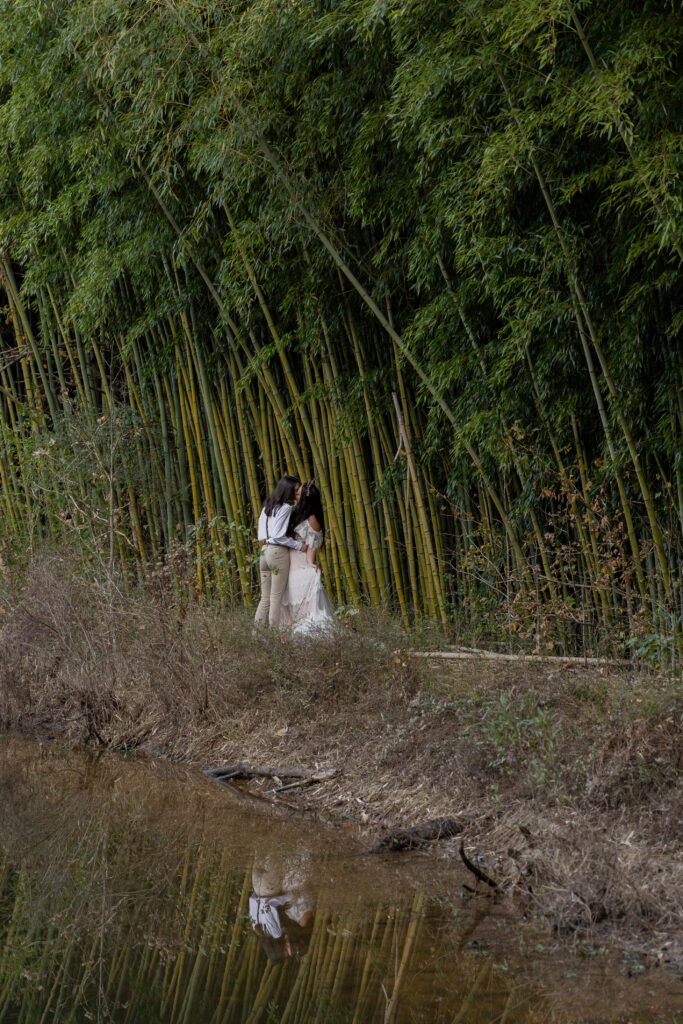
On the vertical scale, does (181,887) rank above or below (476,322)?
below

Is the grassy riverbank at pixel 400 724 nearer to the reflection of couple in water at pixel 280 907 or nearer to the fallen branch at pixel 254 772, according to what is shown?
the fallen branch at pixel 254 772

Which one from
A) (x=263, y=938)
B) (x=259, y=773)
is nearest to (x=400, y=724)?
(x=259, y=773)

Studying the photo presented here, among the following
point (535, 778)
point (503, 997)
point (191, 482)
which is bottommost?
point (503, 997)

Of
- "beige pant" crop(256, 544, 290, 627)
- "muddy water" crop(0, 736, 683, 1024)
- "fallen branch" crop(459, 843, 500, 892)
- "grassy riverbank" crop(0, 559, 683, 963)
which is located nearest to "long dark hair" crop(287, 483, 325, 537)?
"beige pant" crop(256, 544, 290, 627)

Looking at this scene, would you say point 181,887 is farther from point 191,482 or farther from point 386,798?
point 191,482

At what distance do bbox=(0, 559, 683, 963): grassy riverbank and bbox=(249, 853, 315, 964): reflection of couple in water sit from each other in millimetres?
522

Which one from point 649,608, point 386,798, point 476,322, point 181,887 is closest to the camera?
point 181,887

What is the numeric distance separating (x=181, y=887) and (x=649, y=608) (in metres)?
2.39

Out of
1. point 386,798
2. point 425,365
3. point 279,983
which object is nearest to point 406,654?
point 386,798

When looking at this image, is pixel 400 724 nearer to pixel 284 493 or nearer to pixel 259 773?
pixel 259 773

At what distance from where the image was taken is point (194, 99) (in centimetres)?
596

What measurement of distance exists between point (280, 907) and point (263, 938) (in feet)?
0.82

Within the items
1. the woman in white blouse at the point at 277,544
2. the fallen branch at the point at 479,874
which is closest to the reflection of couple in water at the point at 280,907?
the fallen branch at the point at 479,874

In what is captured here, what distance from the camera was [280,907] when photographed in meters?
3.53
